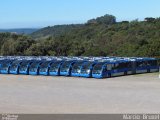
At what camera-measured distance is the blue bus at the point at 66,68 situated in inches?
1923

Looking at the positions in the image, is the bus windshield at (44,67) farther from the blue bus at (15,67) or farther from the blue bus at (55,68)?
the blue bus at (15,67)

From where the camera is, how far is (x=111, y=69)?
4731 cm

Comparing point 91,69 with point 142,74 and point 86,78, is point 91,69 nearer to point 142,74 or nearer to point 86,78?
point 86,78

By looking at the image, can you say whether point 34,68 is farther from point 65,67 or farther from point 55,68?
point 65,67

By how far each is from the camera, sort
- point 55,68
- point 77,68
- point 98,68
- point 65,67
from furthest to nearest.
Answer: point 55,68, point 65,67, point 77,68, point 98,68

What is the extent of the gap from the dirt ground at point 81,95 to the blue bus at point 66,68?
330cm

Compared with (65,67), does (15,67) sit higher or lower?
lower

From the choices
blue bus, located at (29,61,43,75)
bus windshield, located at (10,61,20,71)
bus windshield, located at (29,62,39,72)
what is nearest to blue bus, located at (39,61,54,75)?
blue bus, located at (29,61,43,75)

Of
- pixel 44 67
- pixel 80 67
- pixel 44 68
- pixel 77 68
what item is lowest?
pixel 44 68

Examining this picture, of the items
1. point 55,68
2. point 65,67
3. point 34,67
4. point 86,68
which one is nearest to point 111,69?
point 86,68

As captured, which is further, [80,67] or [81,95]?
[80,67]

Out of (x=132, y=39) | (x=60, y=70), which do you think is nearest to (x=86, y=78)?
(x=60, y=70)

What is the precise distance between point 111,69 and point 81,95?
1542cm

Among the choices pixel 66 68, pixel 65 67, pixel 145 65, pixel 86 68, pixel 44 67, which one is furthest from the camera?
pixel 145 65
